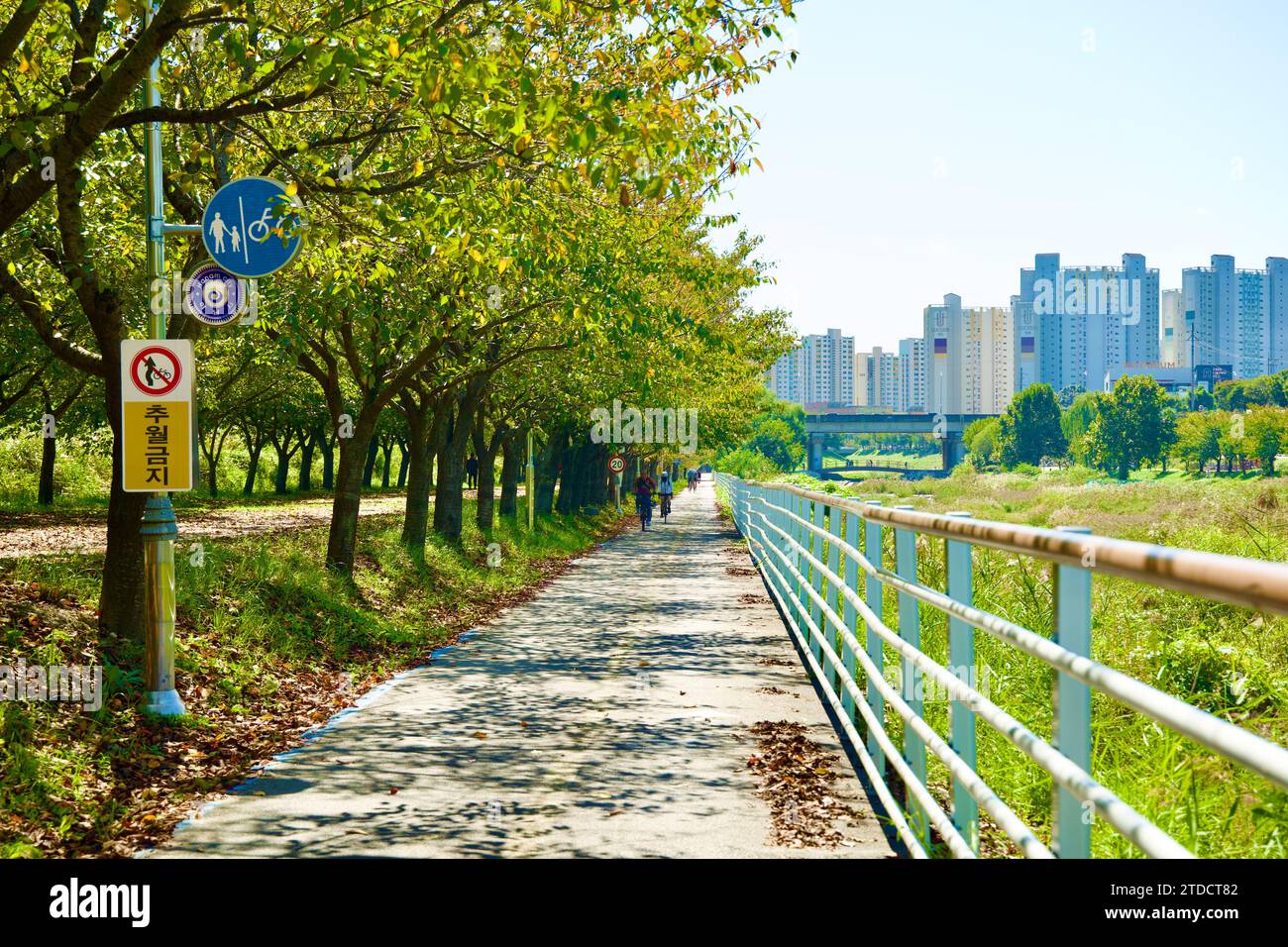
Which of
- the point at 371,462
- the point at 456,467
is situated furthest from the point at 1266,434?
the point at 456,467

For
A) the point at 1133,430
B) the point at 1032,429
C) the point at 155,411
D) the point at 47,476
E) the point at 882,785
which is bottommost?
the point at 882,785

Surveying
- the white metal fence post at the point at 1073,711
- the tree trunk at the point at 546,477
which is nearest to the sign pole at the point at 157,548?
the white metal fence post at the point at 1073,711

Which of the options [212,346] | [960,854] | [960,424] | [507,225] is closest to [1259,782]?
[960,854]

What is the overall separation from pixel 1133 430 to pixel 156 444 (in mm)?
144413

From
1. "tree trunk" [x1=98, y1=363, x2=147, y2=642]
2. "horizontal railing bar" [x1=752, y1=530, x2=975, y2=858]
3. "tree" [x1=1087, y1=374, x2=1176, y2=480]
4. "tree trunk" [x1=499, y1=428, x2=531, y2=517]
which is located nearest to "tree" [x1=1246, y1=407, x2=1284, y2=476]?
"tree" [x1=1087, y1=374, x2=1176, y2=480]

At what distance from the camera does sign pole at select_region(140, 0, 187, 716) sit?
8.18 meters

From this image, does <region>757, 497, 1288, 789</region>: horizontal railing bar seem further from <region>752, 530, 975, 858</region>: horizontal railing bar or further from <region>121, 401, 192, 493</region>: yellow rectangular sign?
<region>121, 401, 192, 493</region>: yellow rectangular sign

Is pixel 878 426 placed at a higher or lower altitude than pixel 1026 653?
higher

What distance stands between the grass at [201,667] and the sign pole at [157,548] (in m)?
0.23

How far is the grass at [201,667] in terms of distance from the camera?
6.36 meters

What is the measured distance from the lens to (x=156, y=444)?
8188 mm

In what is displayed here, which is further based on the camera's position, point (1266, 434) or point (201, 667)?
point (1266, 434)

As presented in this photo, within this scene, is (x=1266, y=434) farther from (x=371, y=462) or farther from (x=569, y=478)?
(x=569, y=478)
